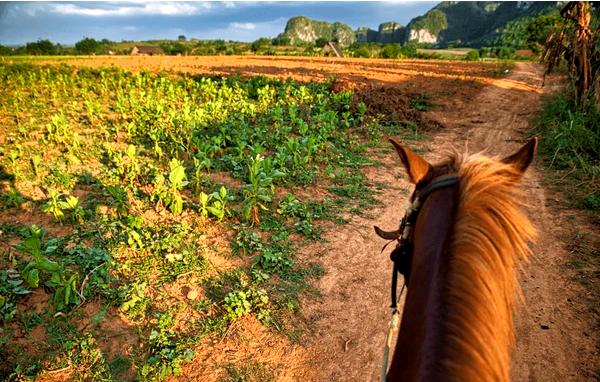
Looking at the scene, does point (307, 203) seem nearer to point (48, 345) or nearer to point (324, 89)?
point (48, 345)

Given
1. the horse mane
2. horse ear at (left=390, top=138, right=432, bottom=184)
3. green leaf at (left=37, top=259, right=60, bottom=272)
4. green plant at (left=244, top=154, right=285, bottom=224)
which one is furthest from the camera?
green plant at (left=244, top=154, right=285, bottom=224)

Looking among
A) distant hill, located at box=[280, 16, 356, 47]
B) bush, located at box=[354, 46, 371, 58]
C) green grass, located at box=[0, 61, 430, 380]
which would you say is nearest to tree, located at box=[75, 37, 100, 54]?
bush, located at box=[354, 46, 371, 58]

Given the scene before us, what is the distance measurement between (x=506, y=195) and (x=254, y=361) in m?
2.91

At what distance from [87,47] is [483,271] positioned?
60175mm

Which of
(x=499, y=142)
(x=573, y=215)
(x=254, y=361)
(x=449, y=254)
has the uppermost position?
(x=449, y=254)

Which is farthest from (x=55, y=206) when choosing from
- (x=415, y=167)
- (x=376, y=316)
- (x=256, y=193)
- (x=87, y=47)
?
(x=87, y=47)

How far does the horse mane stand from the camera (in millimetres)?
1212

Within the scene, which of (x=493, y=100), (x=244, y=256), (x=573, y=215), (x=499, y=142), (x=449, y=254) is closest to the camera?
(x=449, y=254)

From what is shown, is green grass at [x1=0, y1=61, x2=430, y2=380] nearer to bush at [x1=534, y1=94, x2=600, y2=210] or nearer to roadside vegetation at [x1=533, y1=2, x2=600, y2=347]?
roadside vegetation at [x1=533, y1=2, x2=600, y2=347]

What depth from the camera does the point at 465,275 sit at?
4.25 feet

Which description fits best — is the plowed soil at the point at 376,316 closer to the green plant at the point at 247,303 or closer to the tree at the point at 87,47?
the green plant at the point at 247,303

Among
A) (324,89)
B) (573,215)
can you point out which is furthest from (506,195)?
(324,89)

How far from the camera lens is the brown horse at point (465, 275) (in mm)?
1225

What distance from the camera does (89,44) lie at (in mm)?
49844
